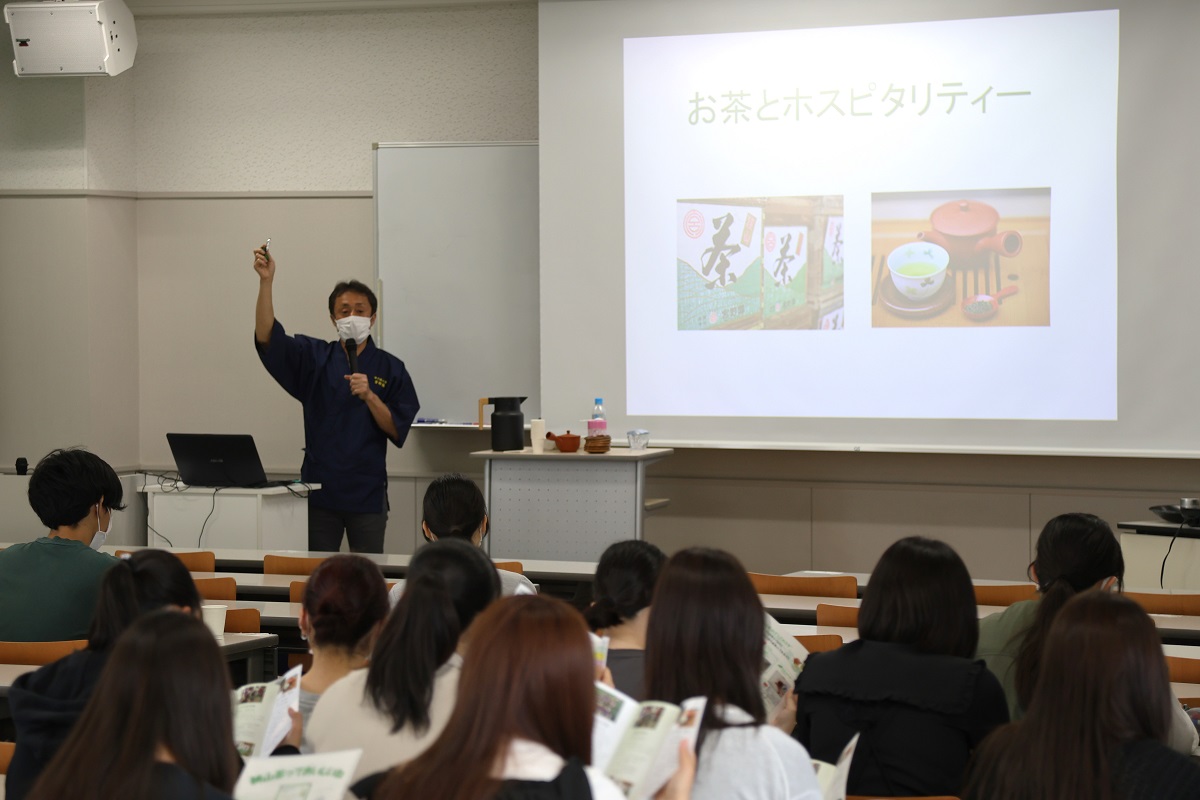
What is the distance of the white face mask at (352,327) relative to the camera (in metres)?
5.18

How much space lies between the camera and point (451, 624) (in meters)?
1.86

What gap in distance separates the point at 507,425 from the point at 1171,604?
291 centimetres

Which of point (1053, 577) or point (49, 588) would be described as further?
point (49, 588)

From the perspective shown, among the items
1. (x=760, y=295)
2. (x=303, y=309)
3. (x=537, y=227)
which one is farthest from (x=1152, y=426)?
(x=303, y=309)

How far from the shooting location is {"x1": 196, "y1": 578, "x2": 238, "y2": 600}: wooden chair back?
3.39 m

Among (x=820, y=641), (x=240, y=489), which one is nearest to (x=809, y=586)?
(x=820, y=641)

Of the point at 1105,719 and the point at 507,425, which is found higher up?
the point at 507,425

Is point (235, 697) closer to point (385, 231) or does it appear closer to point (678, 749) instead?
point (678, 749)

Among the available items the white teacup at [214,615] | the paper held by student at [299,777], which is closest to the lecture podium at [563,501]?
the white teacup at [214,615]

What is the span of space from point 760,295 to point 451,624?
4.10 meters

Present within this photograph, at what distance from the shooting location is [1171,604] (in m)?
3.34

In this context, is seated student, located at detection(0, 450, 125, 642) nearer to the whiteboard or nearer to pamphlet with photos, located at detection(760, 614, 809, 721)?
pamphlet with photos, located at detection(760, 614, 809, 721)

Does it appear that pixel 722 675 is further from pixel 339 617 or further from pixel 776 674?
pixel 339 617

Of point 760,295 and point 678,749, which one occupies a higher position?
point 760,295
